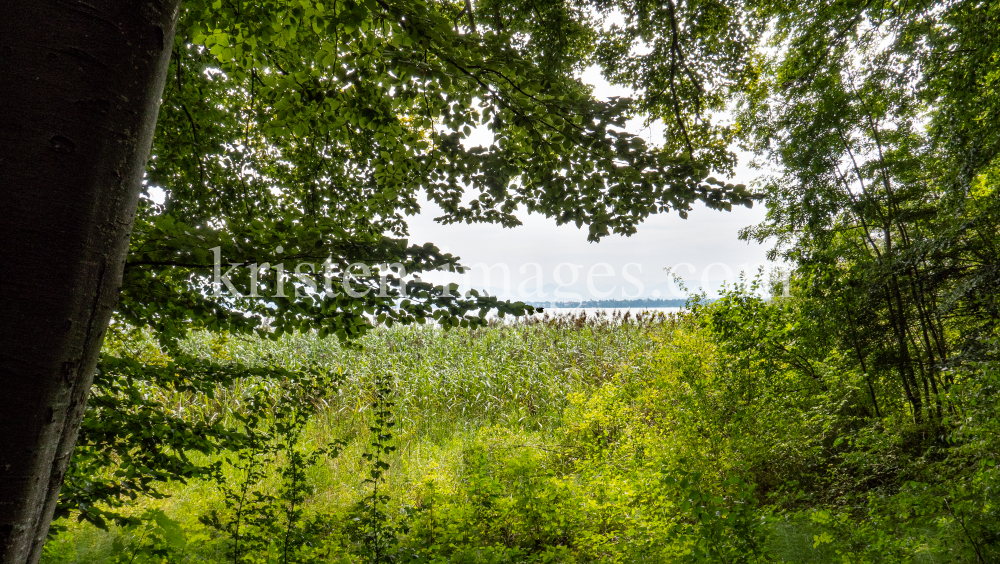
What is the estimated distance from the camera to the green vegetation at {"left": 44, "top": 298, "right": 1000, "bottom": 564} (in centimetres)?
303

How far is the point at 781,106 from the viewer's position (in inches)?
223

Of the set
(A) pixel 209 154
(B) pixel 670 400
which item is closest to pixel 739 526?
(B) pixel 670 400

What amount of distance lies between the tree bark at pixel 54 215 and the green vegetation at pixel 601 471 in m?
1.77

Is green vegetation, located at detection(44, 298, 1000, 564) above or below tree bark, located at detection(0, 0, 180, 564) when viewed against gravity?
below

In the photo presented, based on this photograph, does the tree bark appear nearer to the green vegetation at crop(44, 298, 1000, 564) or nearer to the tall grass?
the green vegetation at crop(44, 298, 1000, 564)

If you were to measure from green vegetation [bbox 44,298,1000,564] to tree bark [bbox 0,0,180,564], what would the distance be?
177 cm

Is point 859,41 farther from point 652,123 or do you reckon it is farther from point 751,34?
point 652,123

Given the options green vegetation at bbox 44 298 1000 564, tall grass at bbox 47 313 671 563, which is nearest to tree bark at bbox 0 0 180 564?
green vegetation at bbox 44 298 1000 564

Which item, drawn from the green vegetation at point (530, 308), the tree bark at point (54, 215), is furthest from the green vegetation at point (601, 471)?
the tree bark at point (54, 215)

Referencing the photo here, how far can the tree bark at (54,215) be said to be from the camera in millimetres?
631

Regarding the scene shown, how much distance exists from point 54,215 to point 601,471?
4747 mm

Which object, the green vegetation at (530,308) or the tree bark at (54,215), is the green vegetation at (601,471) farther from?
the tree bark at (54,215)

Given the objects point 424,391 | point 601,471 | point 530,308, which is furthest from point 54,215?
point 424,391

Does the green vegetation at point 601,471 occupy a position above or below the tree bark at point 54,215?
below
